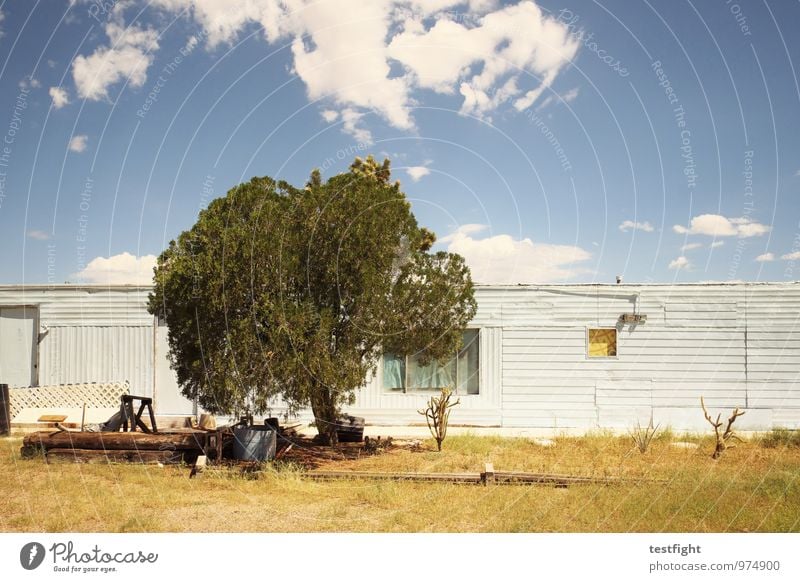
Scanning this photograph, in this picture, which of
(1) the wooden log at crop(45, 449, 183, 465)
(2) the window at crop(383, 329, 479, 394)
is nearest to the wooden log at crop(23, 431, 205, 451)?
(1) the wooden log at crop(45, 449, 183, 465)

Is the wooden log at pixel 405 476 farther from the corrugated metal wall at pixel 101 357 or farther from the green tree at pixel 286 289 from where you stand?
the corrugated metal wall at pixel 101 357

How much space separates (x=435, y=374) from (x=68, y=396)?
937 centimetres

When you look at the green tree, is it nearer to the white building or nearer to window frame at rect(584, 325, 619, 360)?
the white building

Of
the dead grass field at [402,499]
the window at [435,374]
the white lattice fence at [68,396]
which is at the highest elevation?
the window at [435,374]

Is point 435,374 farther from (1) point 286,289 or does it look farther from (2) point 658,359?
(1) point 286,289

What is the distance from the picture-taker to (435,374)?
1616 cm

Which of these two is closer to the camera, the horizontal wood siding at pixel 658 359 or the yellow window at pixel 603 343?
the horizontal wood siding at pixel 658 359

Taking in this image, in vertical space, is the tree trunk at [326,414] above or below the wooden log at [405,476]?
above

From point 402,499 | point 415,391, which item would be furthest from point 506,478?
point 415,391

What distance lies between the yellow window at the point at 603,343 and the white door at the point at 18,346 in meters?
14.7

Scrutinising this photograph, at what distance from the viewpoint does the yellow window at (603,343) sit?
15.8 metres

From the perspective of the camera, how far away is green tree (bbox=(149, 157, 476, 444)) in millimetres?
9469

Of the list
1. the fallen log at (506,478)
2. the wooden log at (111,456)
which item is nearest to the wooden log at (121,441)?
the wooden log at (111,456)
